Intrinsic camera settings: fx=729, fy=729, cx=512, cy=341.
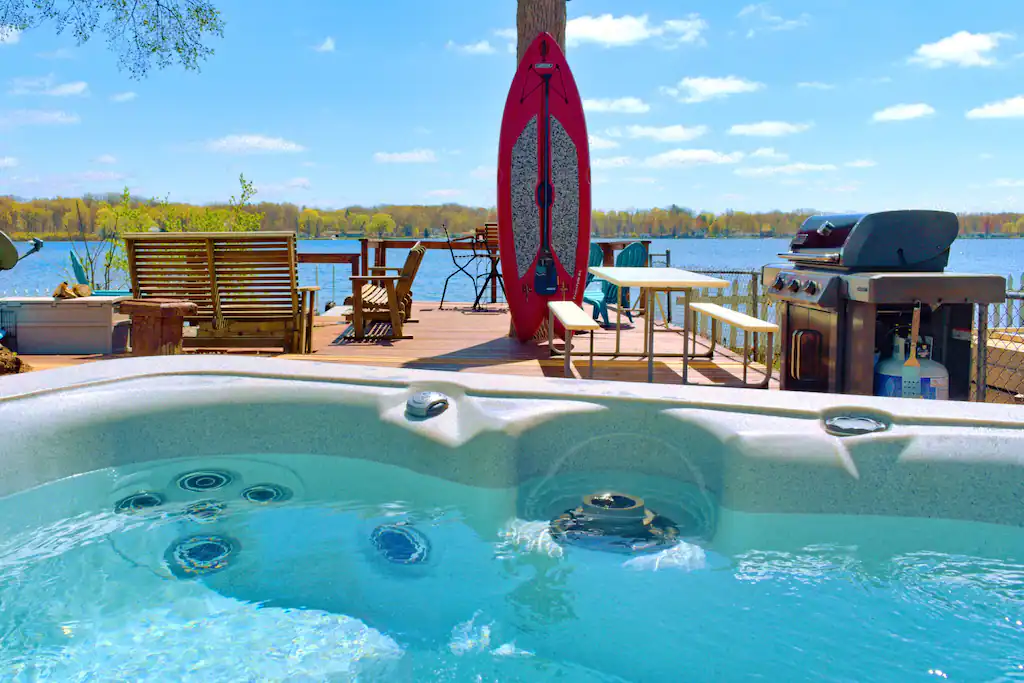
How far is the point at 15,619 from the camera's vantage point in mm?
1694

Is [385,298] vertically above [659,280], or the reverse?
[659,280]


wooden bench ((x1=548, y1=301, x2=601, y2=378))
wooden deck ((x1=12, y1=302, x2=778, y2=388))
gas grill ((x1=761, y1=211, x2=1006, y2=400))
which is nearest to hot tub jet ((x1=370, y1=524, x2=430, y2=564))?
wooden bench ((x1=548, y1=301, x2=601, y2=378))

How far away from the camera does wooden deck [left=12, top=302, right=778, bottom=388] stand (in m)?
4.78

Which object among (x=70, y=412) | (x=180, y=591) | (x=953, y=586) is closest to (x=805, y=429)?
(x=953, y=586)

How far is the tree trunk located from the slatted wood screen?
97.8 inches

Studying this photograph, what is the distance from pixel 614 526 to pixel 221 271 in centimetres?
402

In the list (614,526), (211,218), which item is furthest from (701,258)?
(614,526)

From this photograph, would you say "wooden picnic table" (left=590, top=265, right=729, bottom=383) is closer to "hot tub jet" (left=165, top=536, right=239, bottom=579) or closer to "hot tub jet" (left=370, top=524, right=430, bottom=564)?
"hot tub jet" (left=370, top=524, right=430, bottom=564)

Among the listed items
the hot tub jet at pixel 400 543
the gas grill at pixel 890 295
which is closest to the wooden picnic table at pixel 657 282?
the gas grill at pixel 890 295

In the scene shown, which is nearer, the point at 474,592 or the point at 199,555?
the point at 474,592

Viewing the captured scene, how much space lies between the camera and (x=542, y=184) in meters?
5.64

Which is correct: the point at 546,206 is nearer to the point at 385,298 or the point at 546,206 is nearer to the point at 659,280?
the point at 659,280

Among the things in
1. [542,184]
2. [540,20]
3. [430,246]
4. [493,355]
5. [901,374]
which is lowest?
[493,355]

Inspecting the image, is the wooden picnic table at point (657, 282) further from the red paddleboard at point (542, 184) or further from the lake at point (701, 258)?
the lake at point (701, 258)
